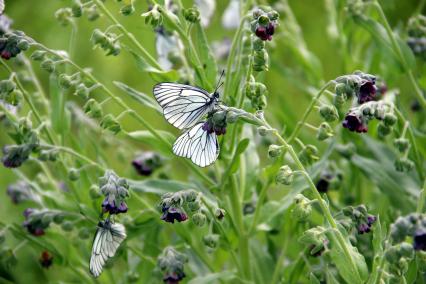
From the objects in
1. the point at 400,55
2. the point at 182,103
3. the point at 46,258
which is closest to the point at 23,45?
the point at 182,103

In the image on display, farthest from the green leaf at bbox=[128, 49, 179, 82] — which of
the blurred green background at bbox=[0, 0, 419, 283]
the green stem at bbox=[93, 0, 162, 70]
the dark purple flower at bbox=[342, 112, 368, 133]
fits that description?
the blurred green background at bbox=[0, 0, 419, 283]

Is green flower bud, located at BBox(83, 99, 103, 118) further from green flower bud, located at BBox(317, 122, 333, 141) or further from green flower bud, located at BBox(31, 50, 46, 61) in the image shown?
green flower bud, located at BBox(317, 122, 333, 141)

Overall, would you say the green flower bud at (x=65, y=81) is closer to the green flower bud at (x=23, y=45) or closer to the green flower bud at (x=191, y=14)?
the green flower bud at (x=23, y=45)

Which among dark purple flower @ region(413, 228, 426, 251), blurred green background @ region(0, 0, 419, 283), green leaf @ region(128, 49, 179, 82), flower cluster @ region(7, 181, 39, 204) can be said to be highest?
dark purple flower @ region(413, 228, 426, 251)

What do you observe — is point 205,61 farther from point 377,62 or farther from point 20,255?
point 20,255

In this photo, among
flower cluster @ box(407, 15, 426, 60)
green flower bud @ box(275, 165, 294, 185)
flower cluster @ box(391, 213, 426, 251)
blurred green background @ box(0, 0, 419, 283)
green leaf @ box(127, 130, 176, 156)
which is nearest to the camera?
flower cluster @ box(391, 213, 426, 251)

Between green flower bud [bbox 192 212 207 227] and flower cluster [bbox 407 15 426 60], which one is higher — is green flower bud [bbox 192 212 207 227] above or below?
below

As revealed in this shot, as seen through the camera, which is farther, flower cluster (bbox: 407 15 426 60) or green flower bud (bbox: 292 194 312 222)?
flower cluster (bbox: 407 15 426 60)

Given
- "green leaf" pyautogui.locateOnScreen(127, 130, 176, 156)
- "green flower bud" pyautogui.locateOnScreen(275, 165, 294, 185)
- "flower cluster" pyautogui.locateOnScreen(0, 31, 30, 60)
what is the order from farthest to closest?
"green leaf" pyautogui.locateOnScreen(127, 130, 176, 156) → "flower cluster" pyautogui.locateOnScreen(0, 31, 30, 60) → "green flower bud" pyautogui.locateOnScreen(275, 165, 294, 185)
